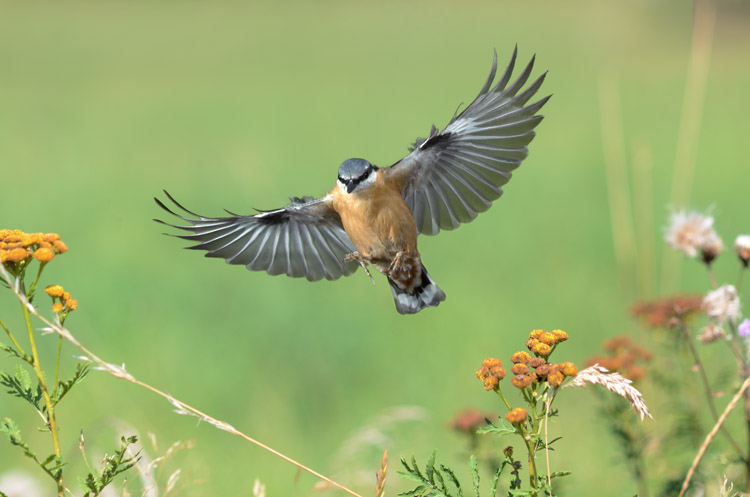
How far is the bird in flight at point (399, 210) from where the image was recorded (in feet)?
5.14

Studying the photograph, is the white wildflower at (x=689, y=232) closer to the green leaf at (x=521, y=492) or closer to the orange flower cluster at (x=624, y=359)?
the orange flower cluster at (x=624, y=359)

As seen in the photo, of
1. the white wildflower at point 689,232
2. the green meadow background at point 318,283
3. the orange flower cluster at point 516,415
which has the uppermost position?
the green meadow background at point 318,283

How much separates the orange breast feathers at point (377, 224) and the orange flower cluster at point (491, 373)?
27 centimetres

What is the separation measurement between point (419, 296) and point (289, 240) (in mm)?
311

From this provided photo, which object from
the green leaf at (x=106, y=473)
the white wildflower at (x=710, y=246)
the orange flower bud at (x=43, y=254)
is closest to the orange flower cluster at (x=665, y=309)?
the white wildflower at (x=710, y=246)

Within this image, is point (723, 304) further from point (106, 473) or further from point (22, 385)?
point (22, 385)

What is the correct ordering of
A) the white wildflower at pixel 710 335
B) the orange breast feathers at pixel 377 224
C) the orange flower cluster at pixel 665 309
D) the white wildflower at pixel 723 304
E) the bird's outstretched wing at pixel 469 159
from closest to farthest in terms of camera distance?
1. the orange breast feathers at pixel 377 224
2. the bird's outstretched wing at pixel 469 159
3. the white wildflower at pixel 723 304
4. the white wildflower at pixel 710 335
5. the orange flower cluster at pixel 665 309

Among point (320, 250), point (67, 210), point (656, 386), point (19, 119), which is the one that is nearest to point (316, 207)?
point (320, 250)

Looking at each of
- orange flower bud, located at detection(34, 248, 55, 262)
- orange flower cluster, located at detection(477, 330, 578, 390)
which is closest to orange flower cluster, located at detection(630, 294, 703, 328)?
orange flower cluster, located at detection(477, 330, 578, 390)

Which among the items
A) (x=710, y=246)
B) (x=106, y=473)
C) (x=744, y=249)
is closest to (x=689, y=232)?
(x=710, y=246)

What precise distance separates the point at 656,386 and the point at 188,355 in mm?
3423

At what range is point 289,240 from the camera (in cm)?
178

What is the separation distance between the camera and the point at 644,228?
6.35m

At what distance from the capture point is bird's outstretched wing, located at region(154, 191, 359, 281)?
1676mm
